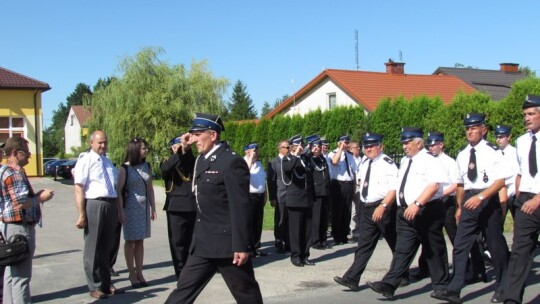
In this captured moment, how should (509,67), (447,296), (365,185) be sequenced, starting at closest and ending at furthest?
(447,296)
(365,185)
(509,67)

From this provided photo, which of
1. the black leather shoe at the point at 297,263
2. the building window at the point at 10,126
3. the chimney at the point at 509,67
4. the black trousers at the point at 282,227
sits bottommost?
the black leather shoe at the point at 297,263

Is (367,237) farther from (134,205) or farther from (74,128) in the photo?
(74,128)

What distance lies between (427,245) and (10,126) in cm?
3363

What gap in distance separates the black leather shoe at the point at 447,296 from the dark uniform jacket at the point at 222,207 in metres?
3.14

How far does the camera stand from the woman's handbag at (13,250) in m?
6.14

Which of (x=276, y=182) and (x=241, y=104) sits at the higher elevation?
(x=241, y=104)

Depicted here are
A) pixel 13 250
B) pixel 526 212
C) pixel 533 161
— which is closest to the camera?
pixel 13 250

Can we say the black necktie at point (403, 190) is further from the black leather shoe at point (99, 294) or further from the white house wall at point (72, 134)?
the white house wall at point (72, 134)

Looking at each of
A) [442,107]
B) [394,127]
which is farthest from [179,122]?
[442,107]

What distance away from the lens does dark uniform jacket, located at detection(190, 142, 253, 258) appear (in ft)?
17.6

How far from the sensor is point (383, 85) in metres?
40.0

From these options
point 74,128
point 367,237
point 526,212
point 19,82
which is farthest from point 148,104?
point 74,128

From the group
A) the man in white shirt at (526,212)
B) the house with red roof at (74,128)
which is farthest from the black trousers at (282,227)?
the house with red roof at (74,128)

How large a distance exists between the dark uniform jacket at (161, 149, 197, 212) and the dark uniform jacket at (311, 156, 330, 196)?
3259 mm
